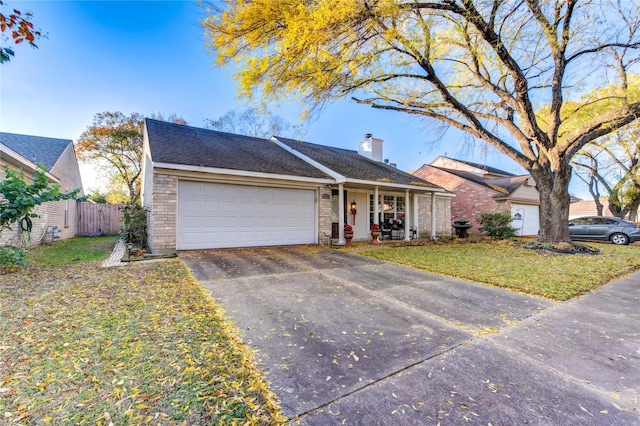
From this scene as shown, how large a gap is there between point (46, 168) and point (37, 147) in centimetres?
256

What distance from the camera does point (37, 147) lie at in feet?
39.0

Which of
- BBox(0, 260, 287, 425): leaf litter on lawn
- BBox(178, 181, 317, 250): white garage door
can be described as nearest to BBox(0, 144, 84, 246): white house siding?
BBox(178, 181, 317, 250): white garage door

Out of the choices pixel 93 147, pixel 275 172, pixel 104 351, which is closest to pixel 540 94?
pixel 275 172

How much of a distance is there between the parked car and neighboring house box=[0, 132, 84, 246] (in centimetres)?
2218

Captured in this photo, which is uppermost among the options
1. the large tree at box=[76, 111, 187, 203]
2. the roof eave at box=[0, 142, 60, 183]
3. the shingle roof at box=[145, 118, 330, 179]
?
the large tree at box=[76, 111, 187, 203]

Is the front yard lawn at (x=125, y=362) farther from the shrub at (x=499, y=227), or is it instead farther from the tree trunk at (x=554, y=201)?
the shrub at (x=499, y=227)

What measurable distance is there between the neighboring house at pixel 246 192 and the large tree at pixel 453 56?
272 centimetres

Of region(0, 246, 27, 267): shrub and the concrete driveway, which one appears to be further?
region(0, 246, 27, 267): shrub

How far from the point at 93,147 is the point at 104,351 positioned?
22.6m

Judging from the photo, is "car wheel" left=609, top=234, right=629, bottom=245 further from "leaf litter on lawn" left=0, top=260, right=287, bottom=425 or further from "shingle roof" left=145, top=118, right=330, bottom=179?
"leaf litter on lawn" left=0, top=260, right=287, bottom=425

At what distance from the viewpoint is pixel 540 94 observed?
1029cm

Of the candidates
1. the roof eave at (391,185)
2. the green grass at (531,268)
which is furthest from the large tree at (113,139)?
the green grass at (531,268)

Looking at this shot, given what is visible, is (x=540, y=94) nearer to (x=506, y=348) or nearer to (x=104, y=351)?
(x=506, y=348)

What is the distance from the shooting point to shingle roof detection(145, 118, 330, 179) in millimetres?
8234
